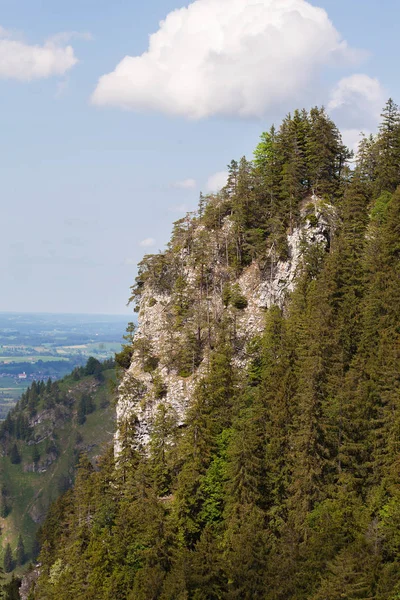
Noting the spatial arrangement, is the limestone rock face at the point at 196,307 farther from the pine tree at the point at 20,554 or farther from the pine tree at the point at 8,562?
the pine tree at the point at 20,554

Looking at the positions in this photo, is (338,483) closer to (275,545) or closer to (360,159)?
(275,545)

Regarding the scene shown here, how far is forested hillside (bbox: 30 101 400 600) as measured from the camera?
42.5 metres

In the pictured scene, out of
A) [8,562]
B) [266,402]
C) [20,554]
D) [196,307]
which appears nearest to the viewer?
[266,402]

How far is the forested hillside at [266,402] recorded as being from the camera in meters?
42.5

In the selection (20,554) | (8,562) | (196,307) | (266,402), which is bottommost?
(8,562)

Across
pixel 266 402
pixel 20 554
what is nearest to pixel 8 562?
pixel 20 554

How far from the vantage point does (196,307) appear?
75.2 metres

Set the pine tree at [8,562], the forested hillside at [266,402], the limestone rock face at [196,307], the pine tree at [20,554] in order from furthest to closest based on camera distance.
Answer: the pine tree at [20,554], the pine tree at [8,562], the limestone rock face at [196,307], the forested hillside at [266,402]

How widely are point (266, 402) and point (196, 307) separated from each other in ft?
Answer: 75.8

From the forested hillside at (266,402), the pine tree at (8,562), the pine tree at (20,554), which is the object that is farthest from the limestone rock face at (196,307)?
the pine tree at (20,554)

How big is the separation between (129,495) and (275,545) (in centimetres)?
2027

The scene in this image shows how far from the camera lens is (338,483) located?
47.5m

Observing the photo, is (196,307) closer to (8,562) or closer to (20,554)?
(8,562)

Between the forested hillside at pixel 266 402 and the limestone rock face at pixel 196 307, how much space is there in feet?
0.81
